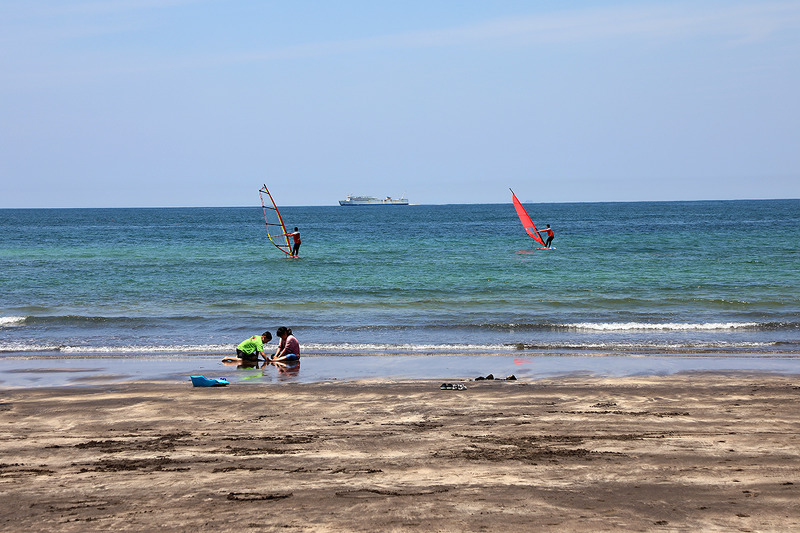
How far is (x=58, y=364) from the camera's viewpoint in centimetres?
1359

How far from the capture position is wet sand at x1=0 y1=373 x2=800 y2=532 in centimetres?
561

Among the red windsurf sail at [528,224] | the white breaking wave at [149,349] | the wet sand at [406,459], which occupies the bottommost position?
the white breaking wave at [149,349]

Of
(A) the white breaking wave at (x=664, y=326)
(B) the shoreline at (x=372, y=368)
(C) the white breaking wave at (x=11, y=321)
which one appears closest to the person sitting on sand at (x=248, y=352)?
(B) the shoreline at (x=372, y=368)

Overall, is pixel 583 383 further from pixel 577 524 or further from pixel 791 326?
pixel 791 326

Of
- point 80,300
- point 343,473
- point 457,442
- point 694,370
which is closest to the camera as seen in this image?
point 343,473

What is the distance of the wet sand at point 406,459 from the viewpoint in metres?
5.61

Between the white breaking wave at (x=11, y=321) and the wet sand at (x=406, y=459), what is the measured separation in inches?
360

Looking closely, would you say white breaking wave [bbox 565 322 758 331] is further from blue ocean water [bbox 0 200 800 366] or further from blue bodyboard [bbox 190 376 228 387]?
Result: blue bodyboard [bbox 190 376 228 387]

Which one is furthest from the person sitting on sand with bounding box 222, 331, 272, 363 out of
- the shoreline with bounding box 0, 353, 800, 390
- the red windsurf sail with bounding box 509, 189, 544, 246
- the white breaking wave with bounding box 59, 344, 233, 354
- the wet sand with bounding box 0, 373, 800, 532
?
the red windsurf sail with bounding box 509, 189, 544, 246

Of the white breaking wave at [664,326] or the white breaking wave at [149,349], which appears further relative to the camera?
the white breaking wave at [664,326]

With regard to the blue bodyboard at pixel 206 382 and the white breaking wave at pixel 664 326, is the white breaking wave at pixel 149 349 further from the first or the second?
the white breaking wave at pixel 664 326

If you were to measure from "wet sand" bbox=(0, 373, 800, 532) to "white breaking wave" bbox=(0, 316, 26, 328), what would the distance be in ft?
30.0

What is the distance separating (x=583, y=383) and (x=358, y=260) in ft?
88.3

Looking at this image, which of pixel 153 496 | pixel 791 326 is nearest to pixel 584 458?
pixel 153 496
